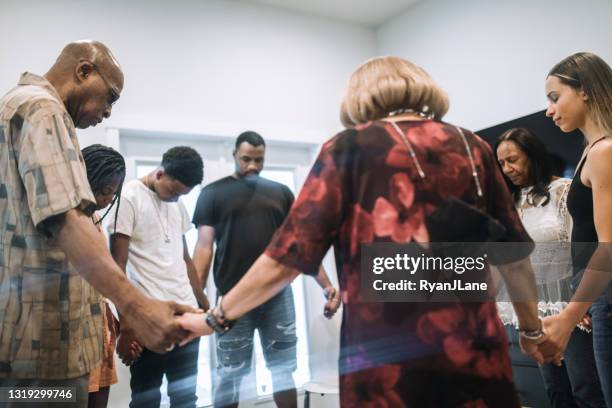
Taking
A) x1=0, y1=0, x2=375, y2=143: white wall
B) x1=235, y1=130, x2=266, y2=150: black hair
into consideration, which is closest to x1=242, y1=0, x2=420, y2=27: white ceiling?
x1=0, y1=0, x2=375, y2=143: white wall

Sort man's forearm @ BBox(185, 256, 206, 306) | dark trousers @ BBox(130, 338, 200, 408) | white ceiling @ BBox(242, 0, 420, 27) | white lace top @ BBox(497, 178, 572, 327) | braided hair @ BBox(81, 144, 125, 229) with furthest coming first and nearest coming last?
white ceiling @ BBox(242, 0, 420, 27), man's forearm @ BBox(185, 256, 206, 306), dark trousers @ BBox(130, 338, 200, 408), braided hair @ BBox(81, 144, 125, 229), white lace top @ BBox(497, 178, 572, 327)

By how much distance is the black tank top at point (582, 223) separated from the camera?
3.78 ft

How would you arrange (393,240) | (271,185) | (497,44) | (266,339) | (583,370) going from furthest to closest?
1. (497,44)
2. (271,185)
3. (266,339)
4. (583,370)
5. (393,240)

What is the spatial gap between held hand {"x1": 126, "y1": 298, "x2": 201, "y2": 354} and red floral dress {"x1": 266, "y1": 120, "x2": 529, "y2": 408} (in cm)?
36

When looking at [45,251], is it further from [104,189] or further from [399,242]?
[104,189]

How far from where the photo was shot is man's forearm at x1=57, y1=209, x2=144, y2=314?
2.69ft

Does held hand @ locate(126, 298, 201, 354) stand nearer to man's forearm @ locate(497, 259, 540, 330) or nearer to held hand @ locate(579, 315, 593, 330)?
man's forearm @ locate(497, 259, 540, 330)

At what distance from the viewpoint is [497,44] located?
263 centimetres

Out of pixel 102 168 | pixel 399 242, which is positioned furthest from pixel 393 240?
pixel 102 168

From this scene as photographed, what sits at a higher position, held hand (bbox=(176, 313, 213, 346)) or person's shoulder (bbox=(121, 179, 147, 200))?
person's shoulder (bbox=(121, 179, 147, 200))

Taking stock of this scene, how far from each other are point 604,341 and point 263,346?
1.31m

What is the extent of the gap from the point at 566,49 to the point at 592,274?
62.1 inches

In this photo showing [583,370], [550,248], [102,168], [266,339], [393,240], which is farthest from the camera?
[266,339]

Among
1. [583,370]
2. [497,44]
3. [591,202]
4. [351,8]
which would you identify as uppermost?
[351,8]
